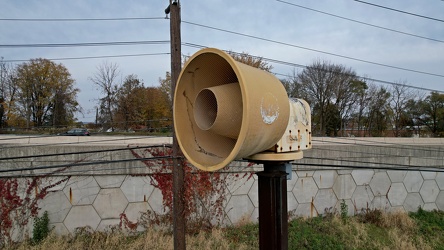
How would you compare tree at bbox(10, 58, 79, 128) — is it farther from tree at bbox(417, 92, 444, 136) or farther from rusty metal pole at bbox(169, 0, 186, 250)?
tree at bbox(417, 92, 444, 136)

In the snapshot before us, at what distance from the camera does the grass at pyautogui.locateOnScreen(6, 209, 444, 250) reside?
205 inches

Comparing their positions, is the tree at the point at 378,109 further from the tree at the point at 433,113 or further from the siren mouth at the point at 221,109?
the siren mouth at the point at 221,109

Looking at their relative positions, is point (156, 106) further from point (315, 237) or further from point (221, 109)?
point (221, 109)

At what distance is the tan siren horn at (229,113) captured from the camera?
1169 millimetres

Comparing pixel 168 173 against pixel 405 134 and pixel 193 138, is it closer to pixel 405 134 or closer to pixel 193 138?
pixel 193 138

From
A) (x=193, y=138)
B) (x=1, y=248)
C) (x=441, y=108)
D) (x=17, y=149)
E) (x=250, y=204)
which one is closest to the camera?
(x=193, y=138)

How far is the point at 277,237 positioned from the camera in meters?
1.67

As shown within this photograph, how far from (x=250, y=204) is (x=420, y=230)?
4.39 m

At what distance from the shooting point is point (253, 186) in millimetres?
6492

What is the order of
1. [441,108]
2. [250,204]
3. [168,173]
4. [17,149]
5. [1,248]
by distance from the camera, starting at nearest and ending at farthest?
[1,248] → [17,149] → [168,173] → [250,204] → [441,108]

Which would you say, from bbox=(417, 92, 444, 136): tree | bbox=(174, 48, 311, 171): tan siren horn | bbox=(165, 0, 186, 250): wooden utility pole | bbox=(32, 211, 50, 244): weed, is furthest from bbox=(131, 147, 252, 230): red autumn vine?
bbox=(417, 92, 444, 136): tree

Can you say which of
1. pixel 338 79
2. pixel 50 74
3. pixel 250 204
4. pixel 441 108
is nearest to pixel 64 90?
pixel 50 74

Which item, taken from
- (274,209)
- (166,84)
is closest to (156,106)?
(166,84)

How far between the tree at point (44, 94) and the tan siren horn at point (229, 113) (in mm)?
32400
